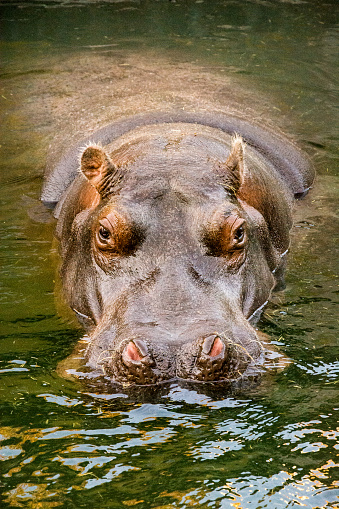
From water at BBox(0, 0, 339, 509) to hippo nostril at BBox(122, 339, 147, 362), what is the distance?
216mm

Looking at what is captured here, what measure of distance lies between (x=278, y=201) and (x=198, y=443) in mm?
3658

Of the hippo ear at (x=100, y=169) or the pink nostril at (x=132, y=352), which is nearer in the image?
the pink nostril at (x=132, y=352)

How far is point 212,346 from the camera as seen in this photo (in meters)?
4.05

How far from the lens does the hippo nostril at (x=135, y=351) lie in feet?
13.3

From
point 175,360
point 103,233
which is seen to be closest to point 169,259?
point 103,233

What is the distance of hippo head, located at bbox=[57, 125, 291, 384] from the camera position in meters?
4.15

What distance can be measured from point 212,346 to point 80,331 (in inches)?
63.4

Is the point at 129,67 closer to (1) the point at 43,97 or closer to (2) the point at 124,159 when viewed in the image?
(1) the point at 43,97

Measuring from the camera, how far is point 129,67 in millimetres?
9867

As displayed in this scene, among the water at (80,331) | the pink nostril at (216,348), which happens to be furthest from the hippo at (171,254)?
the water at (80,331)

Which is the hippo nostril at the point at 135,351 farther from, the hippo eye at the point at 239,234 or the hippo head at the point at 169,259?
the hippo eye at the point at 239,234

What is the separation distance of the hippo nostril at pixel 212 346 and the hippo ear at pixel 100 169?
1.88 meters

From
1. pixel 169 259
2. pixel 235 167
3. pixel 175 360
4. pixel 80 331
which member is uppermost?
pixel 235 167

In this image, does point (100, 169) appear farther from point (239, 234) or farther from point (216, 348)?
point (216, 348)
